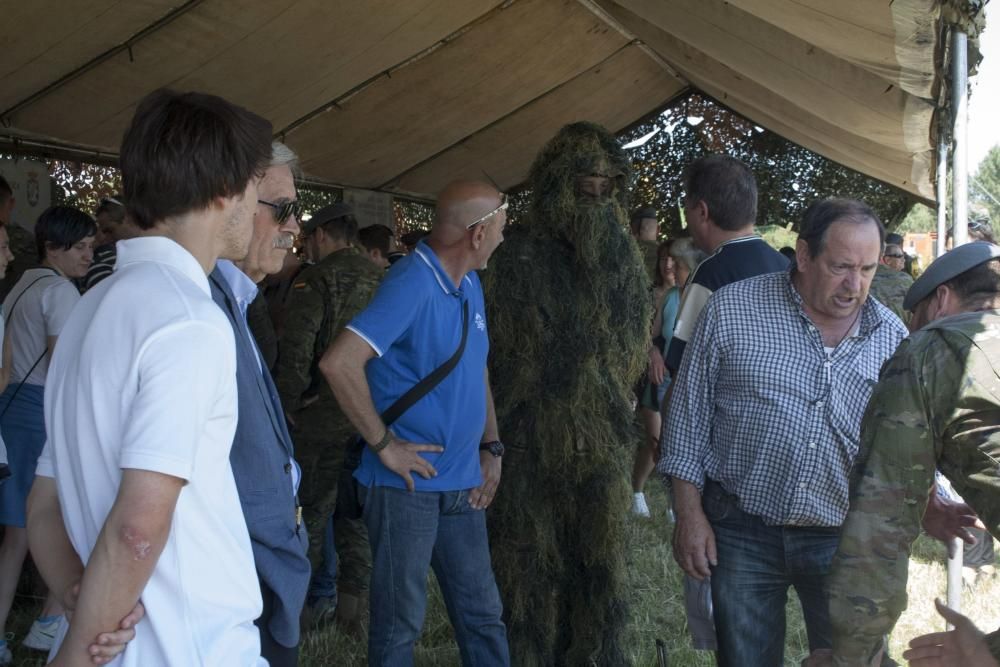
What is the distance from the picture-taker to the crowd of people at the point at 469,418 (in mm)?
1426

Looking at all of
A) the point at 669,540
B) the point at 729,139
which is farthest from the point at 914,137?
the point at 729,139

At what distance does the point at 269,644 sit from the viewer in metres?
2.11

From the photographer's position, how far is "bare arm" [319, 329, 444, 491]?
2.88 meters

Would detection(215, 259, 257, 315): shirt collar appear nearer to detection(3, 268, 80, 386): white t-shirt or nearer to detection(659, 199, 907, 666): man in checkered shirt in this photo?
detection(659, 199, 907, 666): man in checkered shirt

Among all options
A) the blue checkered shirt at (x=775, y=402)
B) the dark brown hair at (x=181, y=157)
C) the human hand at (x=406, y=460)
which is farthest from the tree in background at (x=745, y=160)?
the dark brown hair at (x=181, y=157)

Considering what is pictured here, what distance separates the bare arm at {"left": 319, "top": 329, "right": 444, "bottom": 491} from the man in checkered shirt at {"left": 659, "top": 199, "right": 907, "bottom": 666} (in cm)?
81

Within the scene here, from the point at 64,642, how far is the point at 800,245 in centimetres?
230

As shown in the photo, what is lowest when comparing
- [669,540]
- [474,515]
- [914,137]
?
[669,540]

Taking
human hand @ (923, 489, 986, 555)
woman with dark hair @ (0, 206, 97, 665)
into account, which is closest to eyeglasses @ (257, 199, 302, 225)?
human hand @ (923, 489, 986, 555)

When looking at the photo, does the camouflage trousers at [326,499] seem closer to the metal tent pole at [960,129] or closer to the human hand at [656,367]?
the human hand at [656,367]

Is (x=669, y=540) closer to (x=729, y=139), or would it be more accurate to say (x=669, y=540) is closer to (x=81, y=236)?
(x=81, y=236)

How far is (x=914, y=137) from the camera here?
528 centimetres

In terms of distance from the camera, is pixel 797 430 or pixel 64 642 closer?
pixel 64 642

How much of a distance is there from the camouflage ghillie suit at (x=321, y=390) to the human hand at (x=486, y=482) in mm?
1445
